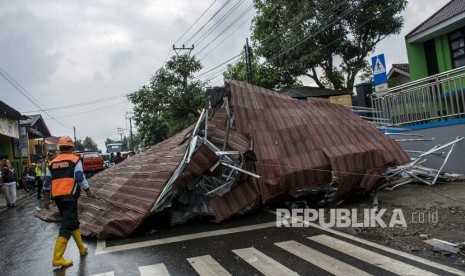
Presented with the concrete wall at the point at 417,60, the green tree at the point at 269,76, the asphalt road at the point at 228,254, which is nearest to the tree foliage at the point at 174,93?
the green tree at the point at 269,76

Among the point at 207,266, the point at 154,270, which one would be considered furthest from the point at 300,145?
the point at 154,270

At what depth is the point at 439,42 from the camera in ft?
53.8

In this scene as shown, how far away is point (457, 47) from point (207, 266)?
15.1m

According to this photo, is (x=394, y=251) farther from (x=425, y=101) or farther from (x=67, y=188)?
(x=425, y=101)

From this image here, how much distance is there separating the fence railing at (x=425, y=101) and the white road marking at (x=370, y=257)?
21.6 ft

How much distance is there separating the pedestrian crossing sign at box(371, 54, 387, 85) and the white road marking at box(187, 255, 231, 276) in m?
7.61

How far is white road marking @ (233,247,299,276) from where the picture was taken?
5.02m

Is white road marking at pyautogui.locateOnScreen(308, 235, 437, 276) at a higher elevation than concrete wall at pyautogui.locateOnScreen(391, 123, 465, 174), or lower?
lower

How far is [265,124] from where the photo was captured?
8578mm

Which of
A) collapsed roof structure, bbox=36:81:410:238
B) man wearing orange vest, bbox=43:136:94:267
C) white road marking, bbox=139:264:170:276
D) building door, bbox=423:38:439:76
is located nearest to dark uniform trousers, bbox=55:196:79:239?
man wearing orange vest, bbox=43:136:94:267

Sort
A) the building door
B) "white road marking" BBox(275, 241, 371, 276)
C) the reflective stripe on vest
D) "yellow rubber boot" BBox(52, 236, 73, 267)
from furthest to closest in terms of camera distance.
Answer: the building door < the reflective stripe on vest < "yellow rubber boot" BBox(52, 236, 73, 267) < "white road marking" BBox(275, 241, 371, 276)

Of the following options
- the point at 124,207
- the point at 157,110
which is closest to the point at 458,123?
the point at 124,207

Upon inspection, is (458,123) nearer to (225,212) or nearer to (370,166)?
(370,166)

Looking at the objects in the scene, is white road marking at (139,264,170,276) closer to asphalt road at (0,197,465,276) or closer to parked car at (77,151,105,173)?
asphalt road at (0,197,465,276)
